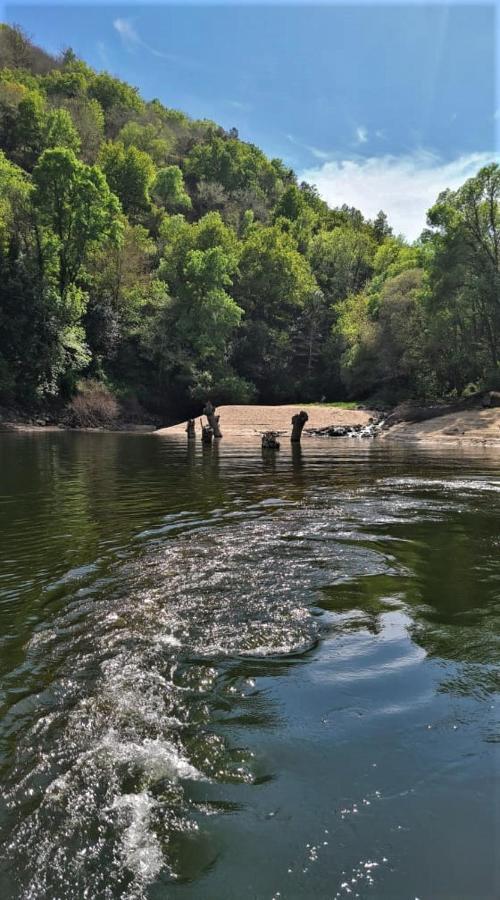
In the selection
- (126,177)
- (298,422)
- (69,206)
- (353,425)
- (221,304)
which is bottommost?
(353,425)

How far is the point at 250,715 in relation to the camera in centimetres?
336

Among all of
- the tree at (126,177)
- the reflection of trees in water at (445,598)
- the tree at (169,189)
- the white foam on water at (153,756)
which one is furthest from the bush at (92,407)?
the tree at (169,189)

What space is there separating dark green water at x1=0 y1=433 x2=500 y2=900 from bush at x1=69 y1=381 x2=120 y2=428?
132ft

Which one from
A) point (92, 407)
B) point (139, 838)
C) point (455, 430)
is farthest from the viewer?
point (92, 407)

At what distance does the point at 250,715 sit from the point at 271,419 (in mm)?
38299

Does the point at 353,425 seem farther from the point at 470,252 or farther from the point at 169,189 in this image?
the point at 169,189

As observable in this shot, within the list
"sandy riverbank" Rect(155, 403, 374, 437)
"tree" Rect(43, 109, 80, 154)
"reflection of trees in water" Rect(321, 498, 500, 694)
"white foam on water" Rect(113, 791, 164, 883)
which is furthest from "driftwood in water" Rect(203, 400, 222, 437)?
"tree" Rect(43, 109, 80, 154)

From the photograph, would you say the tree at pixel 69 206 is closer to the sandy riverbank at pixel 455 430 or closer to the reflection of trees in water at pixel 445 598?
the sandy riverbank at pixel 455 430

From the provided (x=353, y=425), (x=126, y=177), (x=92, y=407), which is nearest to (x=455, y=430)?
(x=353, y=425)

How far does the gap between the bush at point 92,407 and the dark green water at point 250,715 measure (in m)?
40.3

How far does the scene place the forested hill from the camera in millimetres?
37000

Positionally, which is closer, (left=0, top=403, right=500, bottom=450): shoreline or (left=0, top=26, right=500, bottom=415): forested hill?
(left=0, top=403, right=500, bottom=450): shoreline

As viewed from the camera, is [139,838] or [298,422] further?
[298,422]

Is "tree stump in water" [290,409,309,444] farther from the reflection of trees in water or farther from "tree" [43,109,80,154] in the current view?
"tree" [43,109,80,154]
